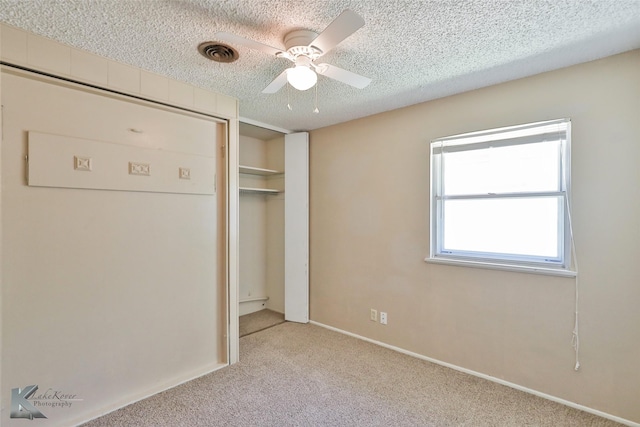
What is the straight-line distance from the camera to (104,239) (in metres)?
1.98

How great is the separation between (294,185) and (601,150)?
108 inches

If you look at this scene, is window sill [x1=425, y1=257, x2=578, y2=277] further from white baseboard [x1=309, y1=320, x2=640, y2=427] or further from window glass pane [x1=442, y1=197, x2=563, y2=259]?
white baseboard [x1=309, y1=320, x2=640, y2=427]

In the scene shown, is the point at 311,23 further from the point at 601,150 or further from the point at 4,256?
the point at 4,256

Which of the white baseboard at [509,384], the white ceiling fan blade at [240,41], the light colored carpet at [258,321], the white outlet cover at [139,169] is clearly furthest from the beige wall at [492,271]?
the white outlet cover at [139,169]

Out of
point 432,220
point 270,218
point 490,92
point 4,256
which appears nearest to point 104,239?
point 4,256

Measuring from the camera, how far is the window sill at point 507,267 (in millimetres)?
2020

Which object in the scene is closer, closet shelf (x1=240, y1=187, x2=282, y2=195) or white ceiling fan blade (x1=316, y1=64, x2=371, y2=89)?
white ceiling fan blade (x1=316, y1=64, x2=371, y2=89)

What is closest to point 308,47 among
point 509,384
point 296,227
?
point 296,227

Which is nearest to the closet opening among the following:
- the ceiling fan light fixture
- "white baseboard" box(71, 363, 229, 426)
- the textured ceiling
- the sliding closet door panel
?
"white baseboard" box(71, 363, 229, 426)

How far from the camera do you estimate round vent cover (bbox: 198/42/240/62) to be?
177 centimetres

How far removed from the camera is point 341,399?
6.90 feet

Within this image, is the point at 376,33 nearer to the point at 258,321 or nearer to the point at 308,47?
the point at 308,47

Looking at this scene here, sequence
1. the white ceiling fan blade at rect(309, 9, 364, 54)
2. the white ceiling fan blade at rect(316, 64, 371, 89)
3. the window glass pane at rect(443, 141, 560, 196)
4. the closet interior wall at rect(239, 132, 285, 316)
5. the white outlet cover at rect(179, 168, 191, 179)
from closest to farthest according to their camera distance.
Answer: the white ceiling fan blade at rect(309, 9, 364, 54) < the white ceiling fan blade at rect(316, 64, 371, 89) < the window glass pane at rect(443, 141, 560, 196) < the white outlet cover at rect(179, 168, 191, 179) < the closet interior wall at rect(239, 132, 285, 316)

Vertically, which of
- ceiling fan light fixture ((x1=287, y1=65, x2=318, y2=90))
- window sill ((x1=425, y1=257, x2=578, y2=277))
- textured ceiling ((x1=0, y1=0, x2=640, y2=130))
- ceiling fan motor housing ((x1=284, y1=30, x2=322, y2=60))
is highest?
textured ceiling ((x1=0, y1=0, x2=640, y2=130))
